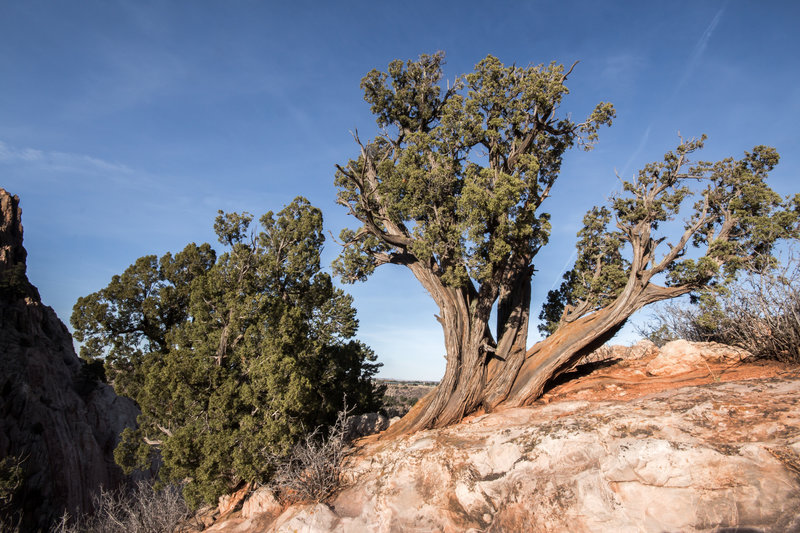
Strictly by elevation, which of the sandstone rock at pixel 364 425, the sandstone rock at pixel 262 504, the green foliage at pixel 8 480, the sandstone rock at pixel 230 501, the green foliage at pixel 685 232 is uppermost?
the green foliage at pixel 685 232

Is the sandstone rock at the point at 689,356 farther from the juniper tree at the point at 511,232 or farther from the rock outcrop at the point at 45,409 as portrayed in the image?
the rock outcrop at the point at 45,409

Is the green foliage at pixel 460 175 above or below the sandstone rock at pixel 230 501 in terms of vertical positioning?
above

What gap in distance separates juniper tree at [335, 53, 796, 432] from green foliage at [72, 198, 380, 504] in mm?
2324

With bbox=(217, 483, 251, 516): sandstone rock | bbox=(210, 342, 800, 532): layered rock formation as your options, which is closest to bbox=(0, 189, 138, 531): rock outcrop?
bbox=(217, 483, 251, 516): sandstone rock

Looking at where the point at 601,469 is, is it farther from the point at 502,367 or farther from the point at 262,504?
the point at 262,504

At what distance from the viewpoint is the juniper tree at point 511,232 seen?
10680mm

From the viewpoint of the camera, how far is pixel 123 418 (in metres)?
34.8

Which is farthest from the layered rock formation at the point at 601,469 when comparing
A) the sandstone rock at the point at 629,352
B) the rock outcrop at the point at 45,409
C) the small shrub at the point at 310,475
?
the rock outcrop at the point at 45,409

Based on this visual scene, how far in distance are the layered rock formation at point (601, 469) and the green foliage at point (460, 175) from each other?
4256 mm

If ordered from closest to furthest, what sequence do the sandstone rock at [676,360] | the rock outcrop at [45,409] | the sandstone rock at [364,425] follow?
1. the sandstone rock at [676,360]
2. the sandstone rock at [364,425]
3. the rock outcrop at [45,409]

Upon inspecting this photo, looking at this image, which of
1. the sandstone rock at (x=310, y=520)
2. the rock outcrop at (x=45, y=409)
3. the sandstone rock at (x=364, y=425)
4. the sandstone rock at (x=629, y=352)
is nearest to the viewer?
the sandstone rock at (x=310, y=520)

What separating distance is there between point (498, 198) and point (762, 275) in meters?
6.67

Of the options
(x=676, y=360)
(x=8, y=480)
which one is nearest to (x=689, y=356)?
Answer: (x=676, y=360)

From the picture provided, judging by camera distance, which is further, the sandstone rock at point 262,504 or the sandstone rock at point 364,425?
the sandstone rock at point 364,425
